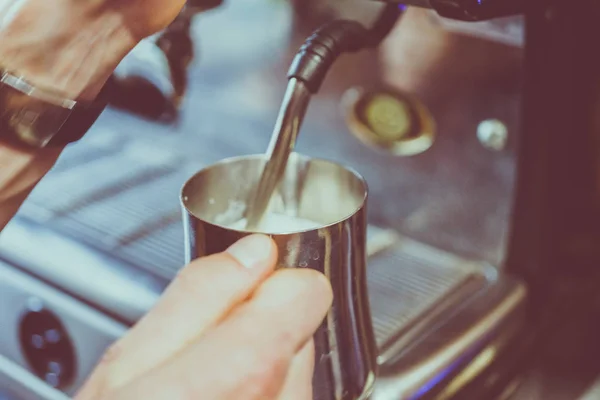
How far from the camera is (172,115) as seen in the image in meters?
0.84

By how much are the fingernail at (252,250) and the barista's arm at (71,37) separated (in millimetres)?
128

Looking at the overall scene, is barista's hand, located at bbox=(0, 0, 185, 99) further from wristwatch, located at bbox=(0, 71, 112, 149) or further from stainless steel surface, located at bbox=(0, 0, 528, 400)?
stainless steel surface, located at bbox=(0, 0, 528, 400)

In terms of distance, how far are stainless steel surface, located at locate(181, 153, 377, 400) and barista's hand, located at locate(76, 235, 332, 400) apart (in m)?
0.04

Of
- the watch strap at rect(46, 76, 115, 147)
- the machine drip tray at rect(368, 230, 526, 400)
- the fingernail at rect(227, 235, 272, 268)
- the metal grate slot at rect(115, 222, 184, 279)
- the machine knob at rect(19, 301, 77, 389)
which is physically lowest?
the machine knob at rect(19, 301, 77, 389)

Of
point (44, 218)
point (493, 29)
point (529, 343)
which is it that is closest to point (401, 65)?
point (493, 29)

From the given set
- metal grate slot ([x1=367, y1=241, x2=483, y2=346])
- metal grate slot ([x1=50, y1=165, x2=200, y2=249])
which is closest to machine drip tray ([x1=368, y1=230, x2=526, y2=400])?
metal grate slot ([x1=367, y1=241, x2=483, y2=346])

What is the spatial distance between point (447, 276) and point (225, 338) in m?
0.40

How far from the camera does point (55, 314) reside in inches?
23.4

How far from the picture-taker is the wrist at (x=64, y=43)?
351mm

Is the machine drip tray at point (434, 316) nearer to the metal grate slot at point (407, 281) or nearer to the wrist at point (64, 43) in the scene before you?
the metal grate slot at point (407, 281)

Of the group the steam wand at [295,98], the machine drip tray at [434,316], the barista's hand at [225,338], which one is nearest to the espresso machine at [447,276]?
the machine drip tray at [434,316]

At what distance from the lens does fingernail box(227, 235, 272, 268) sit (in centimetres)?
30

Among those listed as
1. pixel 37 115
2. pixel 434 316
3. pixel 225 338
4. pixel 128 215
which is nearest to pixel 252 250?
pixel 225 338

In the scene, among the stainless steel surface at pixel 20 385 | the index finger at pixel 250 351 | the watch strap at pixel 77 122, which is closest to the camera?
the index finger at pixel 250 351
